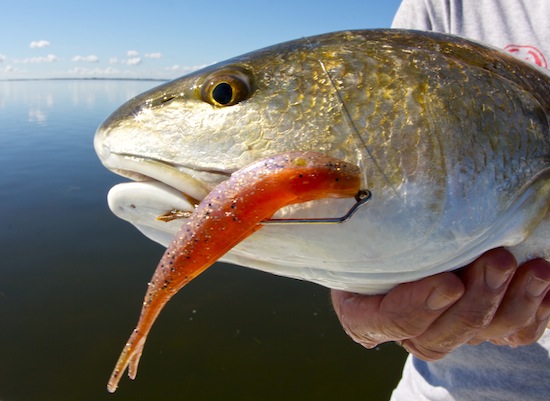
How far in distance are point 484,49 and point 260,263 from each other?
985 millimetres

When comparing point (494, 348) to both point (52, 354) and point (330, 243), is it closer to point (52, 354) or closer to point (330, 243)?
point (330, 243)

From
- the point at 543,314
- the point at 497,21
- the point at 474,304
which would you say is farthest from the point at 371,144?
the point at 497,21

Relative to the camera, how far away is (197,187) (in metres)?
1.11

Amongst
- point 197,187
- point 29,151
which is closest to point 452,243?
point 197,187

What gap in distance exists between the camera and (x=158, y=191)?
1154mm

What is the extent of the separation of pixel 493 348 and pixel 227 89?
1924 millimetres

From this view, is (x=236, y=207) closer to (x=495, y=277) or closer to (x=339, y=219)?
(x=339, y=219)

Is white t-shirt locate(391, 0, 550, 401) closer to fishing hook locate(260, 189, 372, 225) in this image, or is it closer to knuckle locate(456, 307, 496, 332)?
knuckle locate(456, 307, 496, 332)

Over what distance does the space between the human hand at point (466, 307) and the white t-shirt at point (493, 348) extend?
15.7 inches

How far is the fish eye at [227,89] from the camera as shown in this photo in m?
1.18

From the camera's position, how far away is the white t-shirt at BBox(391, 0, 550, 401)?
203 centimetres

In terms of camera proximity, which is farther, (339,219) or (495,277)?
(495,277)

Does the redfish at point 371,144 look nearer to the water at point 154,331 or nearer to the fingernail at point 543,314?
the fingernail at point 543,314

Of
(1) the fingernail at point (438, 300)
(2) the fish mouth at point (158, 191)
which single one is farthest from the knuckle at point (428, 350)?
(2) the fish mouth at point (158, 191)
